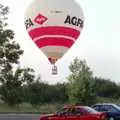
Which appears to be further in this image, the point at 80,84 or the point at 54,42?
the point at 80,84

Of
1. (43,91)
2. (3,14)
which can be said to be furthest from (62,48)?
(43,91)

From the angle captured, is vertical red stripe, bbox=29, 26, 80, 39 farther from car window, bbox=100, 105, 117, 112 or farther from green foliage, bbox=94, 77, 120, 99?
green foliage, bbox=94, 77, 120, 99

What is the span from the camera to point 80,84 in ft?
235

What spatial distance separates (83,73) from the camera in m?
73.1

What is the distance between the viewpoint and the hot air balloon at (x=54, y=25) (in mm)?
34531

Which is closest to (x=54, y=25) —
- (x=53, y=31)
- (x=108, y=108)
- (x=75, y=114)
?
(x=53, y=31)

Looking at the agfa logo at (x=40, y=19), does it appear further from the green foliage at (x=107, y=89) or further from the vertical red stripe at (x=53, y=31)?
the green foliage at (x=107, y=89)

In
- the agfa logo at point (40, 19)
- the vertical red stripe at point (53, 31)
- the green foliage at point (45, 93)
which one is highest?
the green foliage at point (45, 93)

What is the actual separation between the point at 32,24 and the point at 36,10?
0.93 m

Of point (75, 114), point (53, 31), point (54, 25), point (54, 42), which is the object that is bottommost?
point (75, 114)

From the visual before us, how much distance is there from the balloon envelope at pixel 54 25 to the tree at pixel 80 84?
112 feet

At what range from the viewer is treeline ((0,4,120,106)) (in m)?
40.4

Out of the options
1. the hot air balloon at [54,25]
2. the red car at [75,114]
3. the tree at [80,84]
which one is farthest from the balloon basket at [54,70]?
the tree at [80,84]

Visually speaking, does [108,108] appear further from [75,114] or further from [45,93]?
[45,93]
